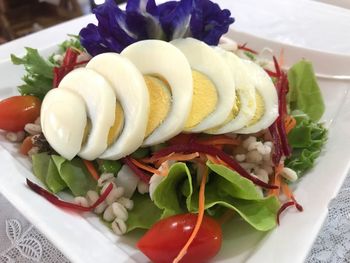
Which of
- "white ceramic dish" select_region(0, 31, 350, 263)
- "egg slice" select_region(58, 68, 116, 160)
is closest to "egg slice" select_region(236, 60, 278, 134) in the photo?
"white ceramic dish" select_region(0, 31, 350, 263)

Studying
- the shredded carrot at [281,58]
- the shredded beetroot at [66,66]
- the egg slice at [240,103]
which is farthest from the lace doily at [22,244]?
the shredded carrot at [281,58]

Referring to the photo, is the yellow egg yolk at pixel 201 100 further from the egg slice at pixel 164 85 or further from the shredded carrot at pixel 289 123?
the shredded carrot at pixel 289 123


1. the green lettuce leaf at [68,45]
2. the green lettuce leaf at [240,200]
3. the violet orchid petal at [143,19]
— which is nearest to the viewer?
the green lettuce leaf at [240,200]

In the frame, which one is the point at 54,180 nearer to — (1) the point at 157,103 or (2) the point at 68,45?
(1) the point at 157,103

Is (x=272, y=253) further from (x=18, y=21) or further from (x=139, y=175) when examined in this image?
(x=18, y=21)

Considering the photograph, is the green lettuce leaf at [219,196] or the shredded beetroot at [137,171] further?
the shredded beetroot at [137,171]
